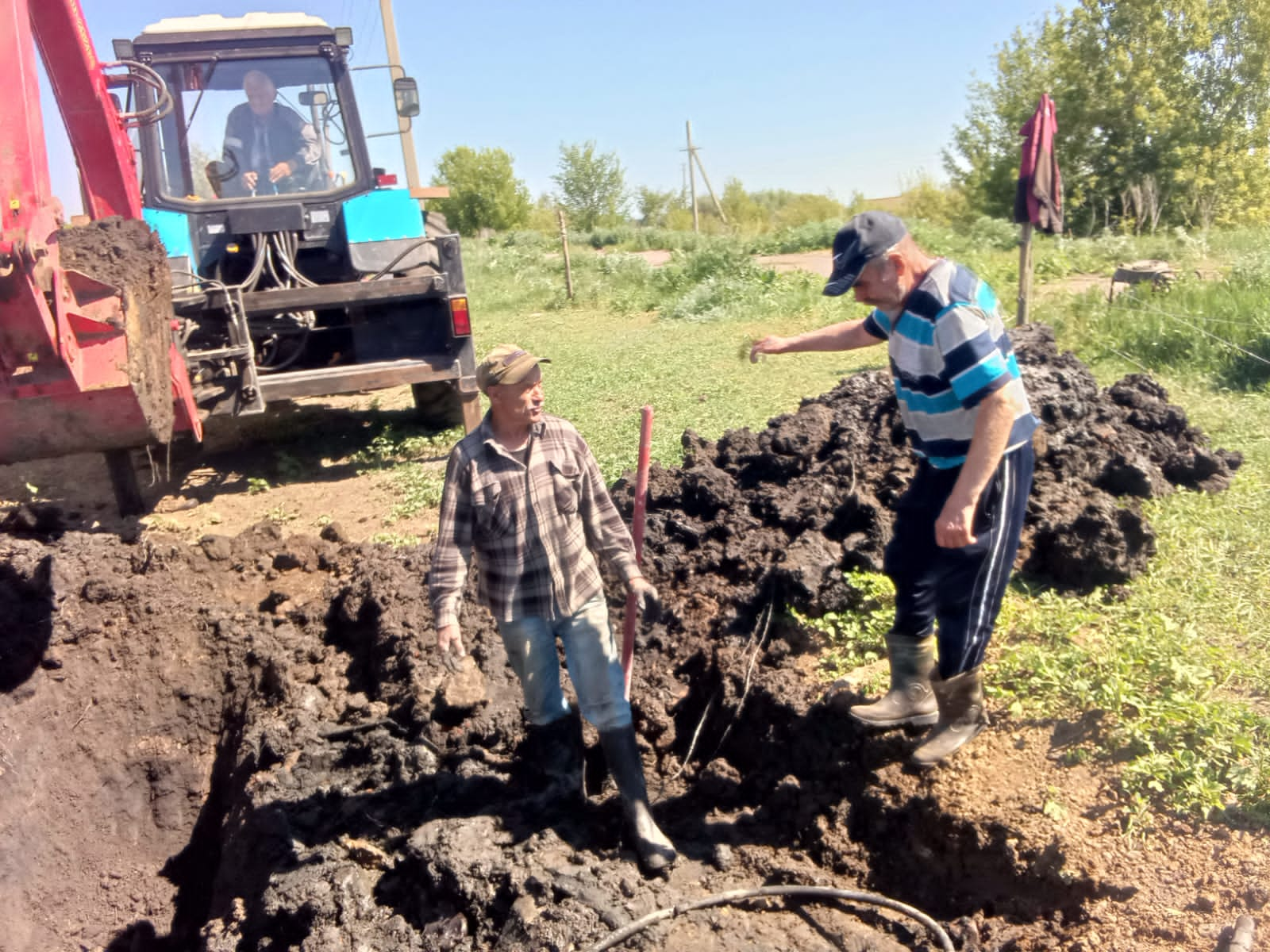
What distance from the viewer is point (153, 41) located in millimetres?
7641

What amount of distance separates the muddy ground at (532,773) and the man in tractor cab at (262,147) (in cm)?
312

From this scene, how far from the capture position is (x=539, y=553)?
10.3ft

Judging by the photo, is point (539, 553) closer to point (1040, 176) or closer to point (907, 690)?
point (907, 690)

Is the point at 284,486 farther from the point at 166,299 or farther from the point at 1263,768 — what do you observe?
the point at 1263,768

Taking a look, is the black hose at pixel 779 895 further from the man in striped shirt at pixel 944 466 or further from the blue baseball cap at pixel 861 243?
the blue baseball cap at pixel 861 243

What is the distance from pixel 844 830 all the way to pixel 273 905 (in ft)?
6.01

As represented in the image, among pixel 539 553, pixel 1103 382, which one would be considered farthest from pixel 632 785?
pixel 1103 382

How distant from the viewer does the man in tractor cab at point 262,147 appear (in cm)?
778

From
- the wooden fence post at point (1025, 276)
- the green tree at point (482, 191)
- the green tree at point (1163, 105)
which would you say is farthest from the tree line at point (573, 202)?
the wooden fence post at point (1025, 276)

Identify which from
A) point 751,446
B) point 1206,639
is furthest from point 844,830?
point 751,446

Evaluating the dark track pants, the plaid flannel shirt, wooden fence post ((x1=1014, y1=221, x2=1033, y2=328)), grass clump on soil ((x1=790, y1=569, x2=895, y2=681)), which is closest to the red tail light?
grass clump on soil ((x1=790, y1=569, x2=895, y2=681))

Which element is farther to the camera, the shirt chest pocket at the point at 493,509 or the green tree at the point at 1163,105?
the green tree at the point at 1163,105

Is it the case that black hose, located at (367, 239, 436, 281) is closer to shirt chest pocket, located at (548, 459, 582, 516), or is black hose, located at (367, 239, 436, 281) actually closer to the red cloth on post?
shirt chest pocket, located at (548, 459, 582, 516)

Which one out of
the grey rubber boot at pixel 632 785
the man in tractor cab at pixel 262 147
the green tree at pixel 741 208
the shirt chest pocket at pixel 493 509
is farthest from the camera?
the green tree at pixel 741 208
